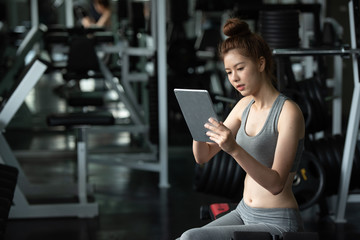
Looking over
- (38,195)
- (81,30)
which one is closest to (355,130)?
(38,195)

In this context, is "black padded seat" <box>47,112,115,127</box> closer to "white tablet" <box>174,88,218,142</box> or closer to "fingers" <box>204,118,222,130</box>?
"white tablet" <box>174,88,218,142</box>

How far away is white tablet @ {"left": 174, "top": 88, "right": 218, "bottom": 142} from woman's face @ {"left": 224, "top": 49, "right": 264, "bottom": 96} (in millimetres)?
188

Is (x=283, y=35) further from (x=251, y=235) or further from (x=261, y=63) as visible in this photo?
(x=251, y=235)

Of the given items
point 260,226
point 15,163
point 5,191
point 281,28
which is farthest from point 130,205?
point 260,226

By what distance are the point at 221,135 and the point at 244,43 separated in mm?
333

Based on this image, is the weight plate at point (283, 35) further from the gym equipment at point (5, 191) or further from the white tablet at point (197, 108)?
the white tablet at point (197, 108)

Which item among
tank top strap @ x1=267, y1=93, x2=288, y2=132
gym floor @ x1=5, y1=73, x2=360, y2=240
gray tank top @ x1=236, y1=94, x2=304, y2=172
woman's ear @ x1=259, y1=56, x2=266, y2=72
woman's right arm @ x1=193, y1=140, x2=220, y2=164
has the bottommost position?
gym floor @ x1=5, y1=73, x2=360, y2=240

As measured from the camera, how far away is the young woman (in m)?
1.72

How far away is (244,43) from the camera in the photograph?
1774 millimetres

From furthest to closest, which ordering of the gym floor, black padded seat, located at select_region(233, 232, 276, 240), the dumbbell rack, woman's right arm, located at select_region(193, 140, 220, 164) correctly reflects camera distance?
the gym floor → the dumbbell rack → woman's right arm, located at select_region(193, 140, 220, 164) → black padded seat, located at select_region(233, 232, 276, 240)

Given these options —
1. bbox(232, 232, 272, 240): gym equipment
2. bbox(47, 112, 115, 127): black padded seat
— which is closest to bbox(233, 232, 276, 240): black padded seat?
bbox(232, 232, 272, 240): gym equipment

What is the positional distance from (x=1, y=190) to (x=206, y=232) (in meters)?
1.20

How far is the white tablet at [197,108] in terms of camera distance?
5.24ft

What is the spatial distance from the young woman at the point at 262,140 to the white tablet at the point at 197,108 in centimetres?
18
